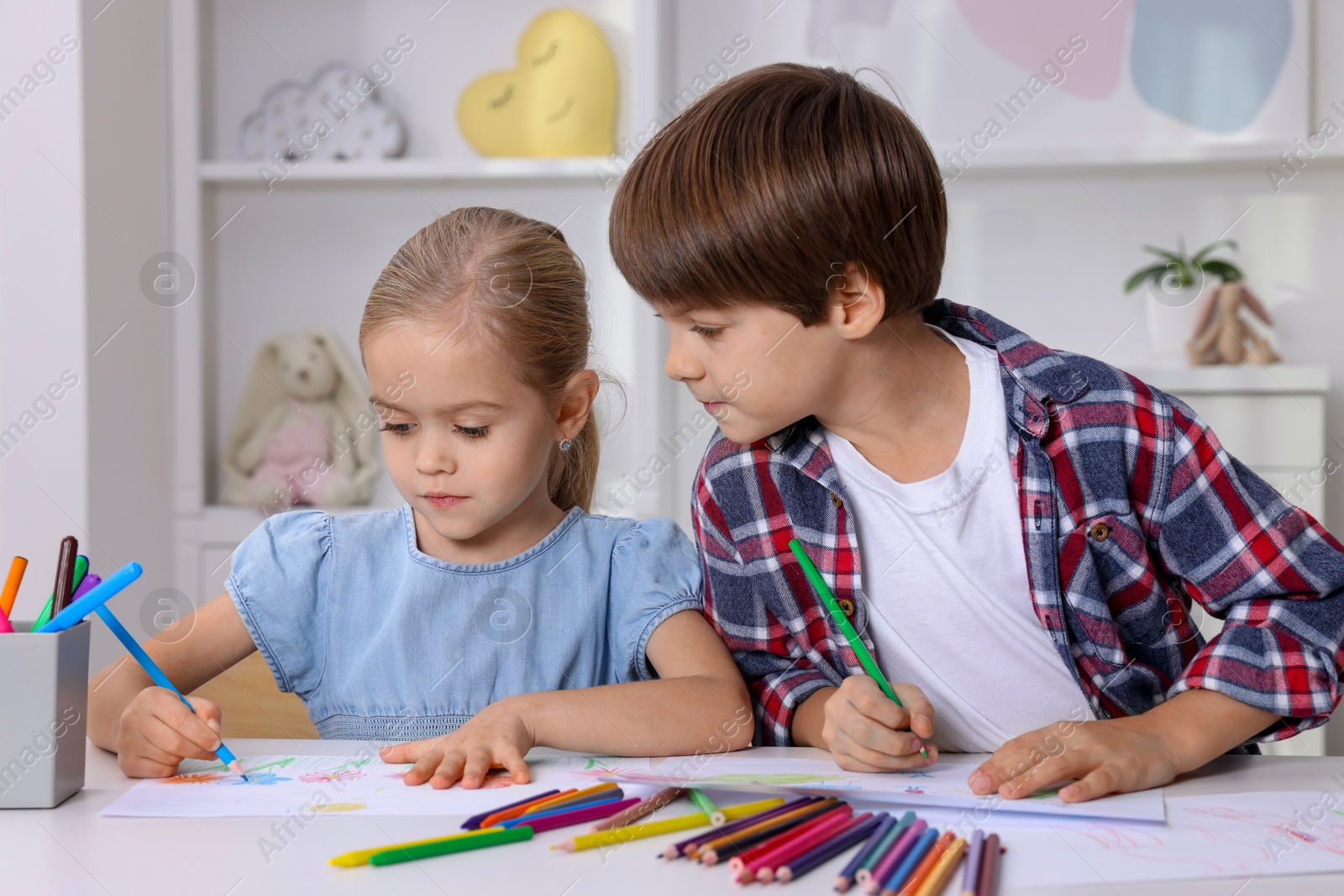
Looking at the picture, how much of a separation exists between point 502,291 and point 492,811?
17.6 inches

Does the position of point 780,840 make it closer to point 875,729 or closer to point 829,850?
point 829,850

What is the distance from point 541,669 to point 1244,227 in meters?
1.78

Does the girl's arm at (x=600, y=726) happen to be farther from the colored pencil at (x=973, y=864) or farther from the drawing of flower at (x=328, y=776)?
the colored pencil at (x=973, y=864)

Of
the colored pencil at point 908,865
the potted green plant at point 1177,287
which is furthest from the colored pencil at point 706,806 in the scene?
the potted green plant at point 1177,287

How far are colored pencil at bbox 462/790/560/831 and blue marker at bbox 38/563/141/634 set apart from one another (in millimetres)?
234

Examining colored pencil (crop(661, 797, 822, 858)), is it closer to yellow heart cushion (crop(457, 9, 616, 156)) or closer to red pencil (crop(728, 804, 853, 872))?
red pencil (crop(728, 804, 853, 872))

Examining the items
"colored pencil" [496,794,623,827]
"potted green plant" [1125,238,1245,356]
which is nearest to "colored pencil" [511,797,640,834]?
"colored pencil" [496,794,623,827]

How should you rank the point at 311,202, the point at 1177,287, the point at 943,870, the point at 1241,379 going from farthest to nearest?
the point at 311,202 → the point at 1177,287 → the point at 1241,379 → the point at 943,870

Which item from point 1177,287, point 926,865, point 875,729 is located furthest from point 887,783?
point 1177,287

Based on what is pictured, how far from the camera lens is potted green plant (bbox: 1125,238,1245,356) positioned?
2035 millimetres

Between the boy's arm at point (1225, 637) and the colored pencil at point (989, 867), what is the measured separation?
10 cm

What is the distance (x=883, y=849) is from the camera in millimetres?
566

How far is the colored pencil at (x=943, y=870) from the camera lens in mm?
518

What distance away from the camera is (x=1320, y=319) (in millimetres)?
2148
